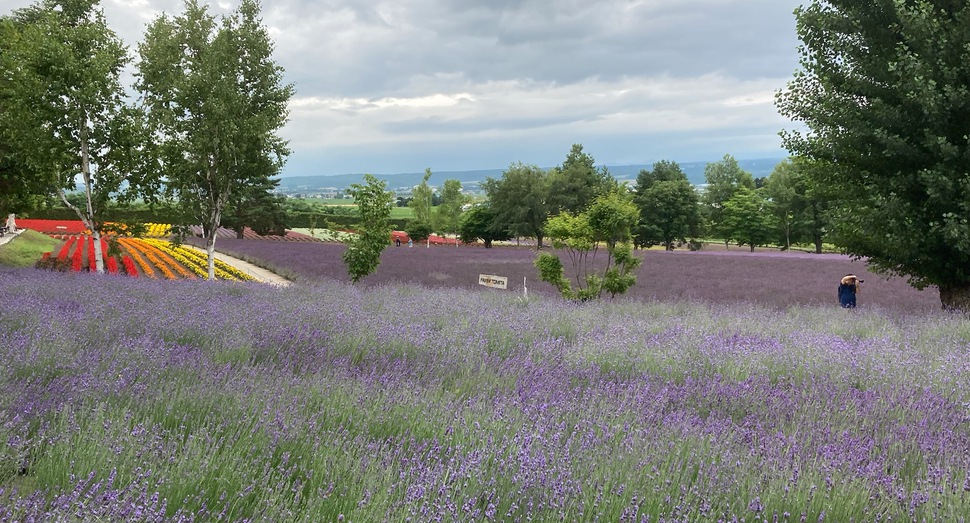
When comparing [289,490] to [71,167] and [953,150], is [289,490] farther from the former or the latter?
[71,167]

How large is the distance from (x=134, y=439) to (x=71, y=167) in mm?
15062

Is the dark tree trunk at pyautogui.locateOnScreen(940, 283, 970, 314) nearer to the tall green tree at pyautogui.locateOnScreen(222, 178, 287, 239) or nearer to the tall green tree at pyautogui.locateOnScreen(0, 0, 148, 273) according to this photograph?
the tall green tree at pyautogui.locateOnScreen(0, 0, 148, 273)

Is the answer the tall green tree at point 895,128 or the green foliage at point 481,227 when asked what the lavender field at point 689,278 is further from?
the green foliage at point 481,227

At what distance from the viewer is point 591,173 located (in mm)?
54062

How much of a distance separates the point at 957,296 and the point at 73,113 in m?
18.7

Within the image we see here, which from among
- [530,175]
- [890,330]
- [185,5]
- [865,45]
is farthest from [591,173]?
[890,330]

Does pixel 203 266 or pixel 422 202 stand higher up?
pixel 422 202

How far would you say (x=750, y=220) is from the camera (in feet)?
193

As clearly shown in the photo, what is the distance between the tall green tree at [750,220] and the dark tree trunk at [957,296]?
49404mm

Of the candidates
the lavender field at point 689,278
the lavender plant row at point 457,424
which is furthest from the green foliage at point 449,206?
the lavender plant row at point 457,424

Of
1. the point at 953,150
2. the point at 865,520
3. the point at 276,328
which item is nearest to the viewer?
the point at 865,520

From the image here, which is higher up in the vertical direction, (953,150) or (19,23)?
(19,23)

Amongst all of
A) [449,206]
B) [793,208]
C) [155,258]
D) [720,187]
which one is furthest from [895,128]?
[720,187]

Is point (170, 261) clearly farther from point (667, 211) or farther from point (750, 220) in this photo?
point (750, 220)
